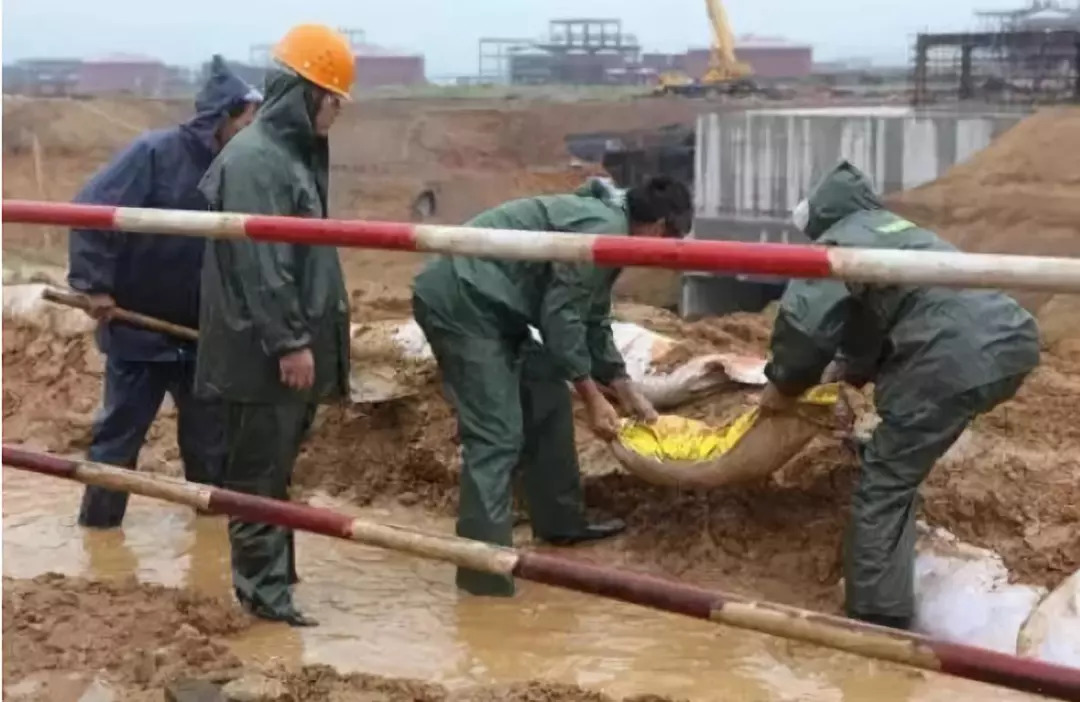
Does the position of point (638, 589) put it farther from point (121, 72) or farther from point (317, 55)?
point (121, 72)

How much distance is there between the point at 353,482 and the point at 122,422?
126 cm

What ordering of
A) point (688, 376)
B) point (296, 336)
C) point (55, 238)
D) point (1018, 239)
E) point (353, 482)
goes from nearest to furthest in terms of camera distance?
point (296, 336) → point (688, 376) → point (353, 482) → point (1018, 239) → point (55, 238)

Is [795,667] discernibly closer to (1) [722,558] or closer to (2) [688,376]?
(1) [722,558]

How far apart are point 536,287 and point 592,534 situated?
1.19 metres

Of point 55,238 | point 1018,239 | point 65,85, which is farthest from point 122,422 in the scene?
point 65,85

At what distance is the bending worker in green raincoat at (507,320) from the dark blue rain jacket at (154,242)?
94 cm

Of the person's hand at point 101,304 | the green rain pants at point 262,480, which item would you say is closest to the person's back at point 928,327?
the green rain pants at point 262,480

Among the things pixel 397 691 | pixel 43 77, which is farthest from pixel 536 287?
pixel 43 77

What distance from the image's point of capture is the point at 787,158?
47.9ft

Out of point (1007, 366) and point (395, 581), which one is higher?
point (1007, 366)

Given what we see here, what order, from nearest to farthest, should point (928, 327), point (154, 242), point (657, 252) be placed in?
point (657, 252) < point (928, 327) < point (154, 242)

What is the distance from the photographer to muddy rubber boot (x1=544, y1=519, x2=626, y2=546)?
18.7ft

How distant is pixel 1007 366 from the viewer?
4.54 m

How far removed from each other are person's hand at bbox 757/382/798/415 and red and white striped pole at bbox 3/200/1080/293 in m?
2.41
